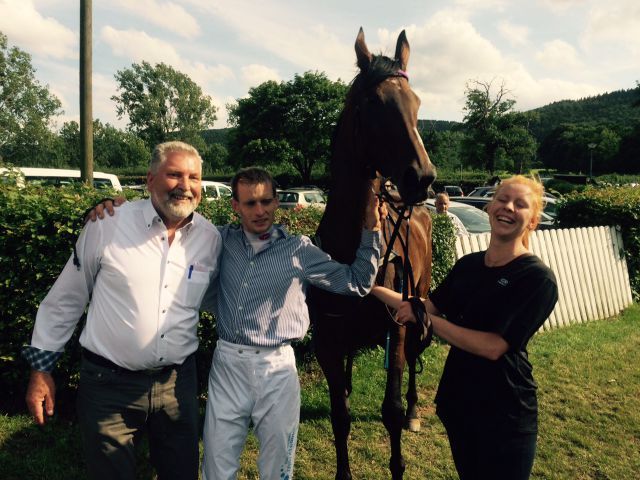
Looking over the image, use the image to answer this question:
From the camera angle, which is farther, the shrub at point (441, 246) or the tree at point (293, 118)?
the tree at point (293, 118)

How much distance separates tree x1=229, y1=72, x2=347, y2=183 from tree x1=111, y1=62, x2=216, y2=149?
15.7 meters

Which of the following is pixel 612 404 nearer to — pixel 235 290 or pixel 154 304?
pixel 235 290

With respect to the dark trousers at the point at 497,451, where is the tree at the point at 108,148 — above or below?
above

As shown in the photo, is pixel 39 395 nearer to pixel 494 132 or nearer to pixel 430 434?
pixel 430 434

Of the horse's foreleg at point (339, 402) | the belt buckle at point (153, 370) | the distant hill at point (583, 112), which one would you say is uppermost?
the distant hill at point (583, 112)

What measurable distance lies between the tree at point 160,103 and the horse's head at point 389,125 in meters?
48.1

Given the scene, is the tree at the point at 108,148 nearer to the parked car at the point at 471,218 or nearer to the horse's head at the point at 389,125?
the parked car at the point at 471,218

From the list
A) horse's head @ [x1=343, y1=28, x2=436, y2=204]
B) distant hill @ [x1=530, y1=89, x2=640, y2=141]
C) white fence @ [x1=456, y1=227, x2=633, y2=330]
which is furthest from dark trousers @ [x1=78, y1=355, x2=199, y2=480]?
distant hill @ [x1=530, y1=89, x2=640, y2=141]

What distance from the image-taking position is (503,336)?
1927 mm

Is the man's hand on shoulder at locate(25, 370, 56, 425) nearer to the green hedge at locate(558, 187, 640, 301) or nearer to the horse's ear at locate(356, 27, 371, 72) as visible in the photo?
the horse's ear at locate(356, 27, 371, 72)

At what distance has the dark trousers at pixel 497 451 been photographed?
6.45ft

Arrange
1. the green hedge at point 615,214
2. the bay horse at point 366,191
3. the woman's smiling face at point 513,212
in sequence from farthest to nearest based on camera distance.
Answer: the green hedge at point 615,214
the bay horse at point 366,191
the woman's smiling face at point 513,212

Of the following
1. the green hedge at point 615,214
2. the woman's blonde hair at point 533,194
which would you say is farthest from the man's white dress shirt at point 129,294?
the green hedge at point 615,214

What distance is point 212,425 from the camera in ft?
7.26
